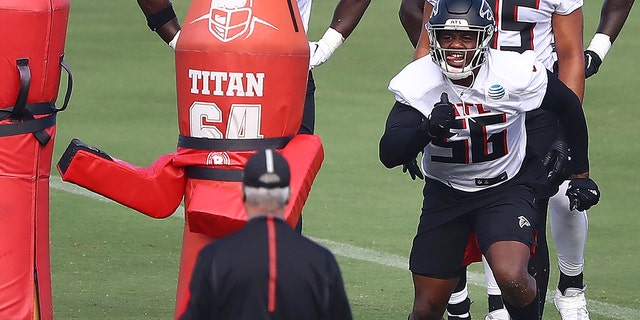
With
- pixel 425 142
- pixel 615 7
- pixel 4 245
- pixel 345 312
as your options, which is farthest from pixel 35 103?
pixel 615 7

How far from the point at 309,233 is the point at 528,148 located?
327 centimetres

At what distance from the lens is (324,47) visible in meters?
7.29

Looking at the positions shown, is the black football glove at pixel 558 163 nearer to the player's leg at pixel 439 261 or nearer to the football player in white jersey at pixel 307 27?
the player's leg at pixel 439 261

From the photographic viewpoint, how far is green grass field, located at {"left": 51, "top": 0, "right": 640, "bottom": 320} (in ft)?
26.5

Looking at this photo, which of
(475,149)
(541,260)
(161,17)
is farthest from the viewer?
(541,260)

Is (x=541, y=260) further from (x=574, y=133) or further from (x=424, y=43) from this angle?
(x=424, y=43)

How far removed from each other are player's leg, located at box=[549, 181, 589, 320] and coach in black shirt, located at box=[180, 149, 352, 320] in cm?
322

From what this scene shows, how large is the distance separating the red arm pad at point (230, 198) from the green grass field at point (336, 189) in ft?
6.27

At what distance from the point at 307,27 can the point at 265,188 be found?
121 inches

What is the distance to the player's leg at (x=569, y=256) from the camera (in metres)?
7.35

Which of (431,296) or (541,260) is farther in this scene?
(541,260)

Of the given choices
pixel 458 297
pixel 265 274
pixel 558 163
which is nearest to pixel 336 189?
pixel 458 297

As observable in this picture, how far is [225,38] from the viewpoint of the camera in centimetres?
555

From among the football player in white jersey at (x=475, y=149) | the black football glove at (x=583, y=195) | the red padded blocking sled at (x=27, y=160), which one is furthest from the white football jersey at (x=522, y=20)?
the red padded blocking sled at (x=27, y=160)
